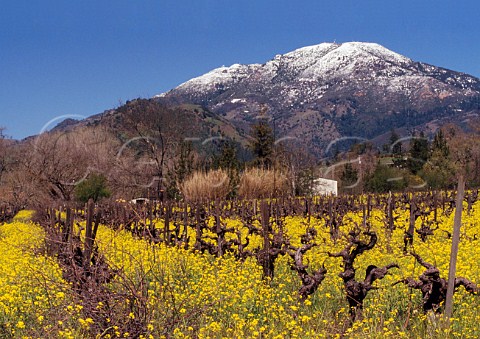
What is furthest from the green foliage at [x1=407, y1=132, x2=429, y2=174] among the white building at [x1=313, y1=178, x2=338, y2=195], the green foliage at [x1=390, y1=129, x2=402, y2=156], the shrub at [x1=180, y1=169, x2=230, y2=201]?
the shrub at [x1=180, y1=169, x2=230, y2=201]

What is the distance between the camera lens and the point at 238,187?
35156mm

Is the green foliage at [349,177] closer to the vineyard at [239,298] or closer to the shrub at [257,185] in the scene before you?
the shrub at [257,185]

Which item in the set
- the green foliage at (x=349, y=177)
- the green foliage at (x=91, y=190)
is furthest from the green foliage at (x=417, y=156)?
the green foliage at (x=91, y=190)

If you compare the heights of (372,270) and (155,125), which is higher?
(155,125)

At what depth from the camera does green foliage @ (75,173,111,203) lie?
4000cm

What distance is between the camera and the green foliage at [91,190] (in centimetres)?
4000

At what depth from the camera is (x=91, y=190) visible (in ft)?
132

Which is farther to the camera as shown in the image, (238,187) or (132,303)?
(238,187)

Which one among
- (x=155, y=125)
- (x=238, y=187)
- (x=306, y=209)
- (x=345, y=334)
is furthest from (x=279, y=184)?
(x=345, y=334)

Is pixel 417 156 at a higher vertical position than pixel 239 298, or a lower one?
higher

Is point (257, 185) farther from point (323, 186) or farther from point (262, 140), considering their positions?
point (262, 140)

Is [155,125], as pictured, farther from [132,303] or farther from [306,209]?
[132,303]

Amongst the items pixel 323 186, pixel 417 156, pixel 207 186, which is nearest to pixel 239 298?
pixel 207 186

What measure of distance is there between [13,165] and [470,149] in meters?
47.1
